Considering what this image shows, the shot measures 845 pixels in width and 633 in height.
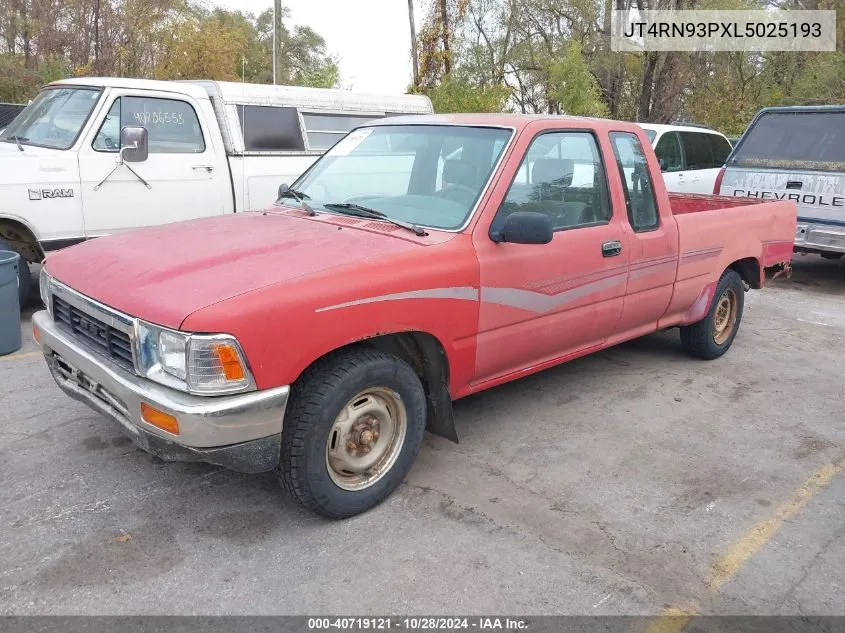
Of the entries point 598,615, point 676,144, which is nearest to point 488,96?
point 676,144

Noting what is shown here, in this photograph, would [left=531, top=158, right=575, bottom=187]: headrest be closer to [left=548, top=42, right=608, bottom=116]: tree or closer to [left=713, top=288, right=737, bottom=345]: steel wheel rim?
[left=713, top=288, right=737, bottom=345]: steel wheel rim

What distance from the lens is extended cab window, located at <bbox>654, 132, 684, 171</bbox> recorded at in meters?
10.5

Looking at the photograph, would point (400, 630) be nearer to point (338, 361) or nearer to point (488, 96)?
point (338, 361)

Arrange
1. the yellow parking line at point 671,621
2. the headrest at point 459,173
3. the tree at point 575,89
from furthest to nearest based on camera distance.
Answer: the tree at point 575,89 → the headrest at point 459,173 → the yellow parking line at point 671,621

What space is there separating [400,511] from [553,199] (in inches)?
77.1

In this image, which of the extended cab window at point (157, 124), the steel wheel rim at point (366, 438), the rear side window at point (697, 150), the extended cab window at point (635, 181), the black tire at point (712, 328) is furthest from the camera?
the rear side window at point (697, 150)

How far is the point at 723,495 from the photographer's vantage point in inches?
148

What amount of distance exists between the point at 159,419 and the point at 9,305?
3.31 metres

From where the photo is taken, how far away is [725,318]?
238 inches

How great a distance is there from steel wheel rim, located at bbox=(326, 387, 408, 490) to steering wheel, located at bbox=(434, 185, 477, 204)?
3.69 ft

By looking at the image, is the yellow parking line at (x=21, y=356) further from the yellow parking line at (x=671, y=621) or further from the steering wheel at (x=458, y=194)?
the yellow parking line at (x=671, y=621)

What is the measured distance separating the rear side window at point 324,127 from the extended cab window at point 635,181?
4107mm

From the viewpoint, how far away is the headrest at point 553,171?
4.11m

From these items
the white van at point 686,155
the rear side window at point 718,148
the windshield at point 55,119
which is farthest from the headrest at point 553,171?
the rear side window at point 718,148
